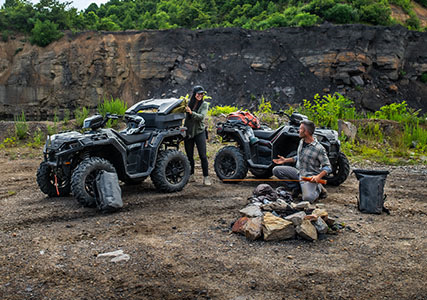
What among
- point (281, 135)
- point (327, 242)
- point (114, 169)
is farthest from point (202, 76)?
point (327, 242)

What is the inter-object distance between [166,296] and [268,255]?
1358 millimetres

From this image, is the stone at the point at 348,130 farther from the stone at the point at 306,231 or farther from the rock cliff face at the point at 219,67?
the rock cliff face at the point at 219,67

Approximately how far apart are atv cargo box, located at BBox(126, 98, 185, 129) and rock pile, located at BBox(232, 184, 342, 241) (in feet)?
8.83

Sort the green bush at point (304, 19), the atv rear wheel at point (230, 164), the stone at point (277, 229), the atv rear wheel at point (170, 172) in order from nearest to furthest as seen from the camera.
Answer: the stone at point (277, 229)
the atv rear wheel at point (170, 172)
the atv rear wheel at point (230, 164)
the green bush at point (304, 19)

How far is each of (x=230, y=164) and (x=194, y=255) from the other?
4.54 m

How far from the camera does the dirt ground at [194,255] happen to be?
3949mm

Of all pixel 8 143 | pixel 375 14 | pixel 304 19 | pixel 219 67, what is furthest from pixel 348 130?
pixel 375 14

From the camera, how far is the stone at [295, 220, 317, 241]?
5.15 m

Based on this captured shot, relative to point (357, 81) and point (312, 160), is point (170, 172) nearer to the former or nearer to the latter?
point (312, 160)

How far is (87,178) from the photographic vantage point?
666cm

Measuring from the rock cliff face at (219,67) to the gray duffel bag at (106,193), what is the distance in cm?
2254

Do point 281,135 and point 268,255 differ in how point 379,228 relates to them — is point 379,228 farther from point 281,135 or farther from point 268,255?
point 281,135

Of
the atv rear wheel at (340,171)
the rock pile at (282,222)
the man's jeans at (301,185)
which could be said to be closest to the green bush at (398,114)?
the atv rear wheel at (340,171)

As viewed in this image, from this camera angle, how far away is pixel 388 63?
29.7 m
